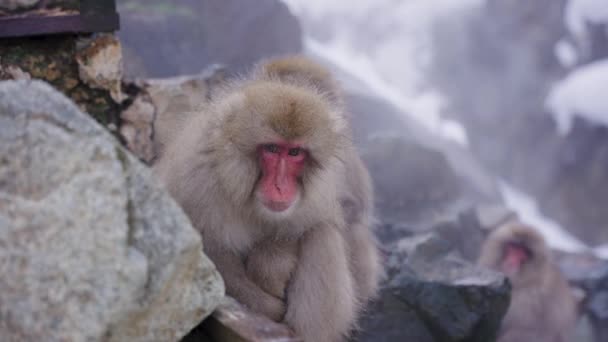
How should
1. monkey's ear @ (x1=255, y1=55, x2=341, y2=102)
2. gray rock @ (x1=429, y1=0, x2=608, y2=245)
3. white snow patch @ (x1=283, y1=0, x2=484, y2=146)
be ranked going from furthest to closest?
gray rock @ (x1=429, y1=0, x2=608, y2=245), white snow patch @ (x1=283, y1=0, x2=484, y2=146), monkey's ear @ (x1=255, y1=55, x2=341, y2=102)

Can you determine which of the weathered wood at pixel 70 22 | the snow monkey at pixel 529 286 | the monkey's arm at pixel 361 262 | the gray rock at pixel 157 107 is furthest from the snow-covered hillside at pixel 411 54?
the snow monkey at pixel 529 286

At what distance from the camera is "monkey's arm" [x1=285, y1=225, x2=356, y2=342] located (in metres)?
2.30

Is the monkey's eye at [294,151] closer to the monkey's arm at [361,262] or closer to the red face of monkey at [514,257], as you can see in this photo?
the monkey's arm at [361,262]

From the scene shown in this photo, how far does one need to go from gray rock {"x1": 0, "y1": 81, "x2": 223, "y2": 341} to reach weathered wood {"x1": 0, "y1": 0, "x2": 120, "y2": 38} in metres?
1.29

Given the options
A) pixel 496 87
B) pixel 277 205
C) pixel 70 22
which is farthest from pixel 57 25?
pixel 496 87

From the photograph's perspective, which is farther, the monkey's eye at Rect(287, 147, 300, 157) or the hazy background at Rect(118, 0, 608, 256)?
the hazy background at Rect(118, 0, 608, 256)

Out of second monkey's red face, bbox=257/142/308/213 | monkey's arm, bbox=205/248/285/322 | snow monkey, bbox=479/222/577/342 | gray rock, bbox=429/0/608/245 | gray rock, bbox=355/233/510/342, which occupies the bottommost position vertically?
monkey's arm, bbox=205/248/285/322

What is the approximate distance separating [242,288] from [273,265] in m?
0.16

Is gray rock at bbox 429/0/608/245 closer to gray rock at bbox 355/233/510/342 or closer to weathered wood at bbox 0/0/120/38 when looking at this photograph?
gray rock at bbox 355/233/510/342

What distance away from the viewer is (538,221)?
7801 mm

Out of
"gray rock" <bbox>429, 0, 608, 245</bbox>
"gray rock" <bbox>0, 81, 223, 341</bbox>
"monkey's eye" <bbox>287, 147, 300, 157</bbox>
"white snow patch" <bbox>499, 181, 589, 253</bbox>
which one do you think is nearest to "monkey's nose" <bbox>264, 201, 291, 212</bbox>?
"monkey's eye" <bbox>287, 147, 300, 157</bbox>

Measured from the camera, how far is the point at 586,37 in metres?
8.05

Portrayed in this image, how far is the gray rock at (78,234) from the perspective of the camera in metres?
1.45

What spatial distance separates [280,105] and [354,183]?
1.03 meters
